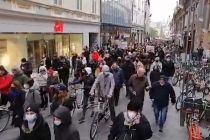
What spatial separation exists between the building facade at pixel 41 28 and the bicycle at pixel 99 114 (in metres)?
7.99

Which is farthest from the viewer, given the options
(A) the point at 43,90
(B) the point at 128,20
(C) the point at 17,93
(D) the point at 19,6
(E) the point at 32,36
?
(B) the point at 128,20

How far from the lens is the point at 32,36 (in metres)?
19.6

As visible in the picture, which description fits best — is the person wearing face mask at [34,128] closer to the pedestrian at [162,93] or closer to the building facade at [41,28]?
the pedestrian at [162,93]

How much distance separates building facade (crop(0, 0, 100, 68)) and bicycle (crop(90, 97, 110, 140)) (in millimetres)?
7994

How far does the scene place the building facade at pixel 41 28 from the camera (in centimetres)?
1642

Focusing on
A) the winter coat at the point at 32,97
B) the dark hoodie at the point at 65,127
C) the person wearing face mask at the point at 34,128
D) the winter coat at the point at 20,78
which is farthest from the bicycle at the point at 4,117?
the dark hoodie at the point at 65,127

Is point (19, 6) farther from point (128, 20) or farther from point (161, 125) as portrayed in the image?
point (128, 20)

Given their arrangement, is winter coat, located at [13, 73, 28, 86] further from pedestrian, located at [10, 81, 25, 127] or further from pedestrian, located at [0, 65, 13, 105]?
pedestrian, located at [10, 81, 25, 127]

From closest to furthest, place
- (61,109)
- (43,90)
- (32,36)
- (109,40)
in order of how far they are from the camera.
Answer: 1. (61,109)
2. (43,90)
3. (32,36)
4. (109,40)

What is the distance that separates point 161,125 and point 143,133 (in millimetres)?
4578

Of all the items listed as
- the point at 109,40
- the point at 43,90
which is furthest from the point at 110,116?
the point at 109,40

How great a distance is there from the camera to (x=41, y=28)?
20156mm

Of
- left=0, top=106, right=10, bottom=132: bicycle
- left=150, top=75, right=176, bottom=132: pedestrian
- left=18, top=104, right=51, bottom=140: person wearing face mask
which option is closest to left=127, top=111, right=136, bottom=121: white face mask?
left=18, top=104, right=51, bottom=140: person wearing face mask

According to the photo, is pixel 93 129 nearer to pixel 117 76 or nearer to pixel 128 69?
pixel 117 76
